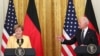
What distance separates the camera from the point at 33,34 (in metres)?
6.53

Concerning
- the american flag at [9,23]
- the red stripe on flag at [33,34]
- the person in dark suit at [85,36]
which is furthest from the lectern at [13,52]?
the american flag at [9,23]

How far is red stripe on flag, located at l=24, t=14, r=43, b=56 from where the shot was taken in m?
6.48

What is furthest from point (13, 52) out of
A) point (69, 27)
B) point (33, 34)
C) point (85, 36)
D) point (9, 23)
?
point (69, 27)

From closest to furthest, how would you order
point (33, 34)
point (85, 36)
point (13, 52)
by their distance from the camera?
1. point (13, 52)
2. point (85, 36)
3. point (33, 34)

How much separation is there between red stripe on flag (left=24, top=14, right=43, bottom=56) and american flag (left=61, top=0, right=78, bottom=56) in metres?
0.64

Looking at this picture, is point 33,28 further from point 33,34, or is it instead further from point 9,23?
point 9,23

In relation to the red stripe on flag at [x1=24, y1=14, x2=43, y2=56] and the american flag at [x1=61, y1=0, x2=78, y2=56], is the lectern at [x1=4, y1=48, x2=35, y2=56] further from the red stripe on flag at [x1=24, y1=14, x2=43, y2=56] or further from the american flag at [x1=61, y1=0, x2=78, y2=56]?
the american flag at [x1=61, y1=0, x2=78, y2=56]

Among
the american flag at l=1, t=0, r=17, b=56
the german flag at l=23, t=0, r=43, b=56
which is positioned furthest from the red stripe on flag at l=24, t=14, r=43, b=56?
the american flag at l=1, t=0, r=17, b=56

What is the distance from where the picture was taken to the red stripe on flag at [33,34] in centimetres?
648

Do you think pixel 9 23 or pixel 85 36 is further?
pixel 9 23

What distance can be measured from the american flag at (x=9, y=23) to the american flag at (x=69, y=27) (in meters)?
1.35

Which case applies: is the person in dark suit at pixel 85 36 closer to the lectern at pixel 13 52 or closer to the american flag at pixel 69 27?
the lectern at pixel 13 52

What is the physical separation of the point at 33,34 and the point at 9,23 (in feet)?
2.43

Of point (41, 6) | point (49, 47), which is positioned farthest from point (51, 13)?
point (49, 47)
